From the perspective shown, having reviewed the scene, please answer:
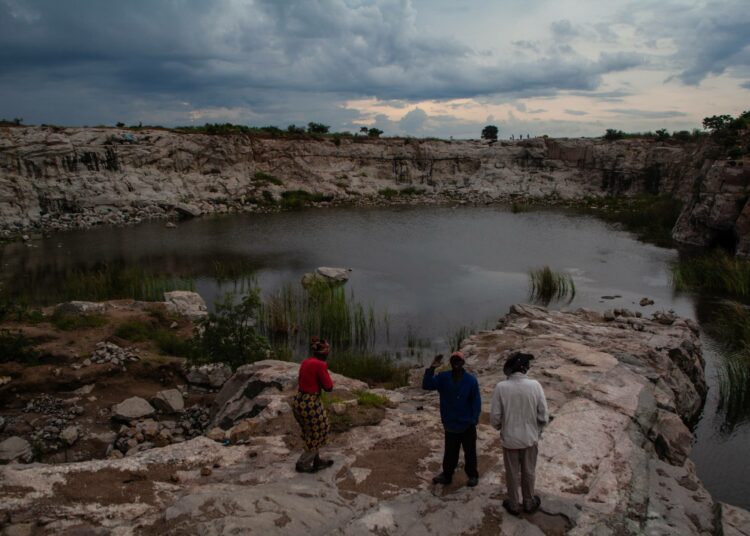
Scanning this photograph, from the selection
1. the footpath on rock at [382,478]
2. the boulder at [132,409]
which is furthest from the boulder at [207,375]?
the footpath on rock at [382,478]

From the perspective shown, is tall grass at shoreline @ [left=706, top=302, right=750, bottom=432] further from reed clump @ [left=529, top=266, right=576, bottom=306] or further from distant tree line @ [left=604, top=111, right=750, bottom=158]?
distant tree line @ [left=604, top=111, right=750, bottom=158]

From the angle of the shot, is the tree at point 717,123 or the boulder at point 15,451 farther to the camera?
the tree at point 717,123

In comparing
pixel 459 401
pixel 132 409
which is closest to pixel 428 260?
pixel 132 409

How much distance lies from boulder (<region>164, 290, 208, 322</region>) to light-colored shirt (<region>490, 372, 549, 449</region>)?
505 inches

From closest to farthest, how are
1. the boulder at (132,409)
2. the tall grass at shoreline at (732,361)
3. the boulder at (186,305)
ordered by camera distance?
1. the boulder at (132,409)
2. the tall grass at shoreline at (732,361)
3. the boulder at (186,305)

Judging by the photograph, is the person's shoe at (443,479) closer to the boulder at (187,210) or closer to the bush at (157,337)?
the bush at (157,337)

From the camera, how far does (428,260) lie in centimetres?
3033

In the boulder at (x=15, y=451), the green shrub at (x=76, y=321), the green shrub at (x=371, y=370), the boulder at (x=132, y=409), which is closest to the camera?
the boulder at (x=15, y=451)

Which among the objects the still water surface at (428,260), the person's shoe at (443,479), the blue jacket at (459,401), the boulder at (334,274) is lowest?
the still water surface at (428,260)

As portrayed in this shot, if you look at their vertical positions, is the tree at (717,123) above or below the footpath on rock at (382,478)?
above

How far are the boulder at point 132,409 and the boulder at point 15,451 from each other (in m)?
1.76

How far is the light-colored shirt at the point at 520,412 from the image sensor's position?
6.17 meters

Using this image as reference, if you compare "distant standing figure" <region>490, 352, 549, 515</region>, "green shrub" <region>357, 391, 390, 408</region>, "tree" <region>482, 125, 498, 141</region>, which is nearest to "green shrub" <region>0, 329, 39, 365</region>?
"green shrub" <region>357, 391, 390, 408</region>

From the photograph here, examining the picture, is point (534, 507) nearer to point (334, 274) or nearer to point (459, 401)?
point (459, 401)
